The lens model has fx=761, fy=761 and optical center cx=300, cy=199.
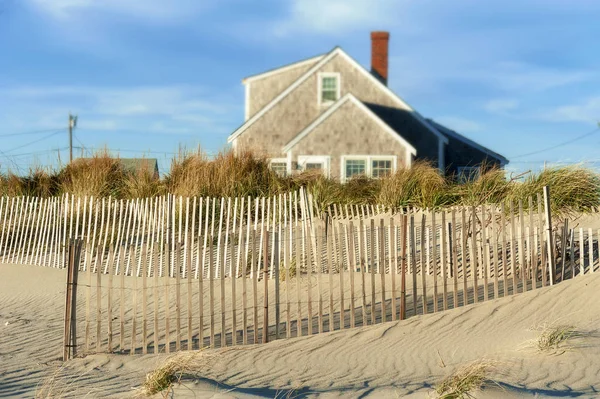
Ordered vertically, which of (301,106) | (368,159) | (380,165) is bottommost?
(380,165)

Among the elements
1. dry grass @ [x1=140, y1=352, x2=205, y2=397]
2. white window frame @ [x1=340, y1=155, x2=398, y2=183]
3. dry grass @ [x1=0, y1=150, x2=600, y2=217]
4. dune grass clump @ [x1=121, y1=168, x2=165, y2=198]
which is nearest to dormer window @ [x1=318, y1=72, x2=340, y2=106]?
white window frame @ [x1=340, y1=155, x2=398, y2=183]

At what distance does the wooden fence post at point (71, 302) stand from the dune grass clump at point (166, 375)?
79.3 inches

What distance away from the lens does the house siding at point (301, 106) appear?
27953 mm

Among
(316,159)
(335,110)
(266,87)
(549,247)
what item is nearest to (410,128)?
(335,110)

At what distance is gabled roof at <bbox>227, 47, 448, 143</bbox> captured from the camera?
91.0ft

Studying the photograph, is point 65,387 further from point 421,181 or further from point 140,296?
point 421,181

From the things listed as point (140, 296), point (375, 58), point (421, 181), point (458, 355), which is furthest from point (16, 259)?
point (375, 58)

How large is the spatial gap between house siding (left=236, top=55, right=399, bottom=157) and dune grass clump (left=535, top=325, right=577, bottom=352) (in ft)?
68.2

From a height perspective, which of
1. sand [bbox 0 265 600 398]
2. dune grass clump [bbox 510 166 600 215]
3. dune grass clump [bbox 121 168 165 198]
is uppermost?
dune grass clump [bbox 121 168 165 198]

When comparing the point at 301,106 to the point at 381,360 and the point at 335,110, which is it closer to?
the point at 335,110

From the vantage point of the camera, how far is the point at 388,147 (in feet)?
84.1

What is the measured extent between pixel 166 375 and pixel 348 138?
66.4 feet

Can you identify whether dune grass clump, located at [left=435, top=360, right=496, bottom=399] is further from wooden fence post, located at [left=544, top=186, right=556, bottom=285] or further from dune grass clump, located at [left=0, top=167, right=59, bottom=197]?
dune grass clump, located at [left=0, top=167, right=59, bottom=197]

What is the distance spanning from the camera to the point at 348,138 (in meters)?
25.8
